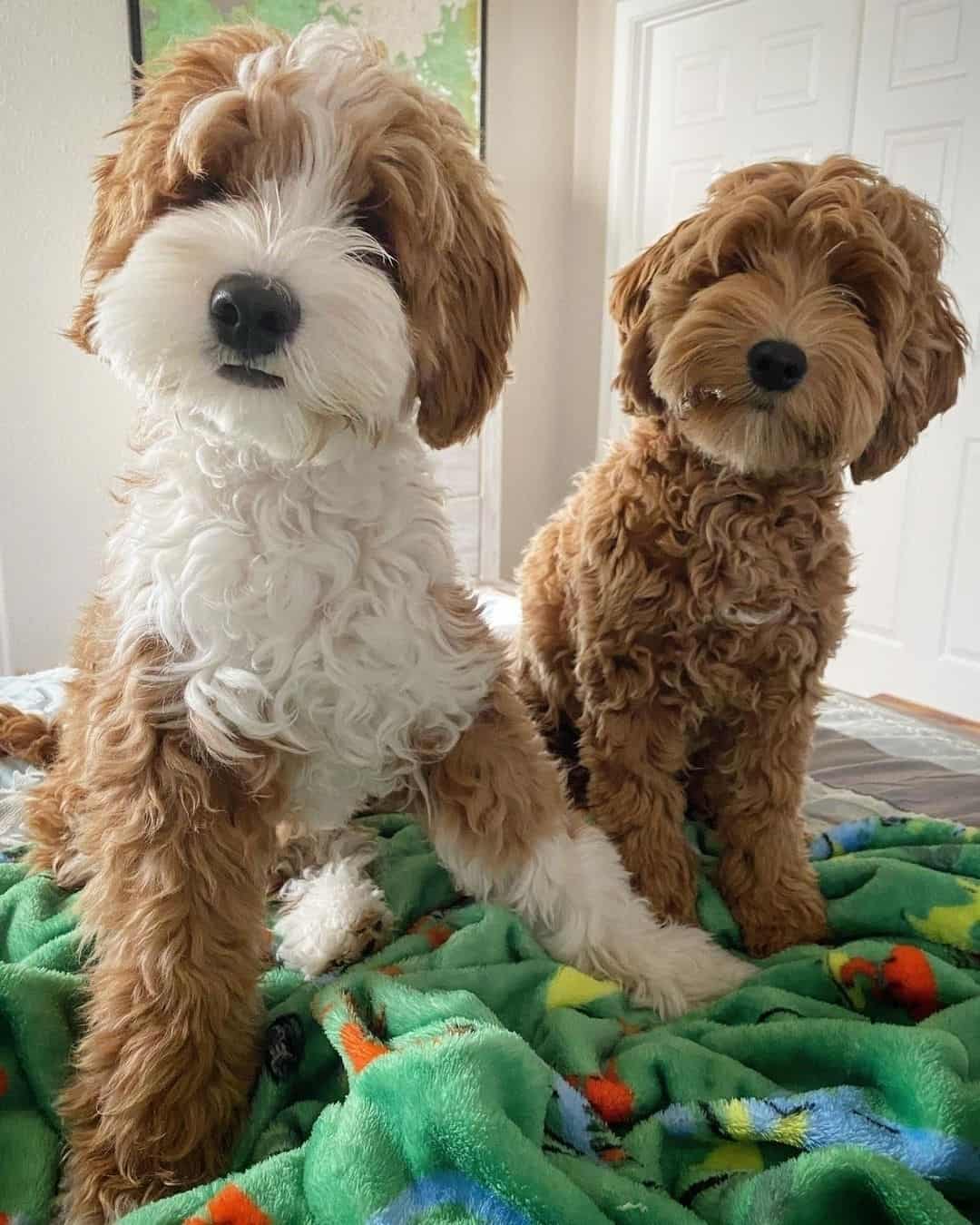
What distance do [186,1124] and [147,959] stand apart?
171 mm

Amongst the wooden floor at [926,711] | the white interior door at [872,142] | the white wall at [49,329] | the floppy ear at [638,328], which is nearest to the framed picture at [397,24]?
the white wall at [49,329]

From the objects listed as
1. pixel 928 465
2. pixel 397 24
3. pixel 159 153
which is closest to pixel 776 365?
pixel 159 153

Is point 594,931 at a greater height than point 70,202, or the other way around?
point 70,202

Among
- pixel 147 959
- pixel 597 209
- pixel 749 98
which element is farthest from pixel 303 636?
pixel 597 209

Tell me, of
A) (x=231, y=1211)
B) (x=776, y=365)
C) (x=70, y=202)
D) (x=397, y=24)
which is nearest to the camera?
(x=231, y=1211)

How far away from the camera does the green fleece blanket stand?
33.3 inches

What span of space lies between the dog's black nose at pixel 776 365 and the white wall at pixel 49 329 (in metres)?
2.62

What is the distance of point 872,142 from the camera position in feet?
11.5

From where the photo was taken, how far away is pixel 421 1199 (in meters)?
0.83

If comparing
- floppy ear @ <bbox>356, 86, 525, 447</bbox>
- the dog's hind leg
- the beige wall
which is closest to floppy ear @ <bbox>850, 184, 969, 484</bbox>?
floppy ear @ <bbox>356, 86, 525, 447</bbox>

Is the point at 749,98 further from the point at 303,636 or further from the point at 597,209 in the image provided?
the point at 303,636

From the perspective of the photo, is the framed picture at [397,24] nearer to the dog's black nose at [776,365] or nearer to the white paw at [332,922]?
the dog's black nose at [776,365]

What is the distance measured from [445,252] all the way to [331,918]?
0.84 metres

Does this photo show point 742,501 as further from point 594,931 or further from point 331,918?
point 331,918
